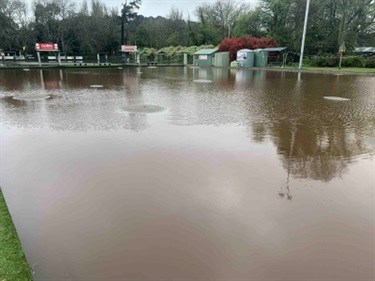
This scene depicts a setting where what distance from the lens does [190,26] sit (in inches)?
2032

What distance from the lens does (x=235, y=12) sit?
55.3m

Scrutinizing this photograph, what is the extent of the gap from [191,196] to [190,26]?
5196 centimetres

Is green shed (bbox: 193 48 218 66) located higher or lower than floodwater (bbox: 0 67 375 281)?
higher

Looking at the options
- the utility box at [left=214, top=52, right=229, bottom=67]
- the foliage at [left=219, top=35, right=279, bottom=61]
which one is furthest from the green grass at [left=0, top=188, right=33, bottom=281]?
the foliage at [left=219, top=35, right=279, bottom=61]

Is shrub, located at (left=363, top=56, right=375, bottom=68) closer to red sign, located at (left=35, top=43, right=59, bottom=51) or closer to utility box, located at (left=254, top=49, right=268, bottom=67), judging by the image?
utility box, located at (left=254, top=49, right=268, bottom=67)

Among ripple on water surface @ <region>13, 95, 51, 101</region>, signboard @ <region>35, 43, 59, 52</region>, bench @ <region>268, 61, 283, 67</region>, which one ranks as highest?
signboard @ <region>35, 43, 59, 52</region>

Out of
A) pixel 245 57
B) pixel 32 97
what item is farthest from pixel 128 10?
pixel 32 97

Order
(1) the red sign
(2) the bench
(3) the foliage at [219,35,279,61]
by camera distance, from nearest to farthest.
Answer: (1) the red sign, (2) the bench, (3) the foliage at [219,35,279,61]

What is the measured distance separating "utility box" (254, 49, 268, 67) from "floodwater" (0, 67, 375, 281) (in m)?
25.6

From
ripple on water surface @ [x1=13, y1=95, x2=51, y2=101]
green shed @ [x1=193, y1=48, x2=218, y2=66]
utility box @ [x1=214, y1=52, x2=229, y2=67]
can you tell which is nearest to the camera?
ripple on water surface @ [x1=13, y1=95, x2=51, y2=101]

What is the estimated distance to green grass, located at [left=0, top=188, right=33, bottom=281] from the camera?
7.51 ft

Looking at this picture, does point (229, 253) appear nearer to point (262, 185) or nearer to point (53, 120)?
point (262, 185)

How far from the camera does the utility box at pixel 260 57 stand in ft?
105

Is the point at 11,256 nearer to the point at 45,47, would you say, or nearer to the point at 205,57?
the point at 45,47
